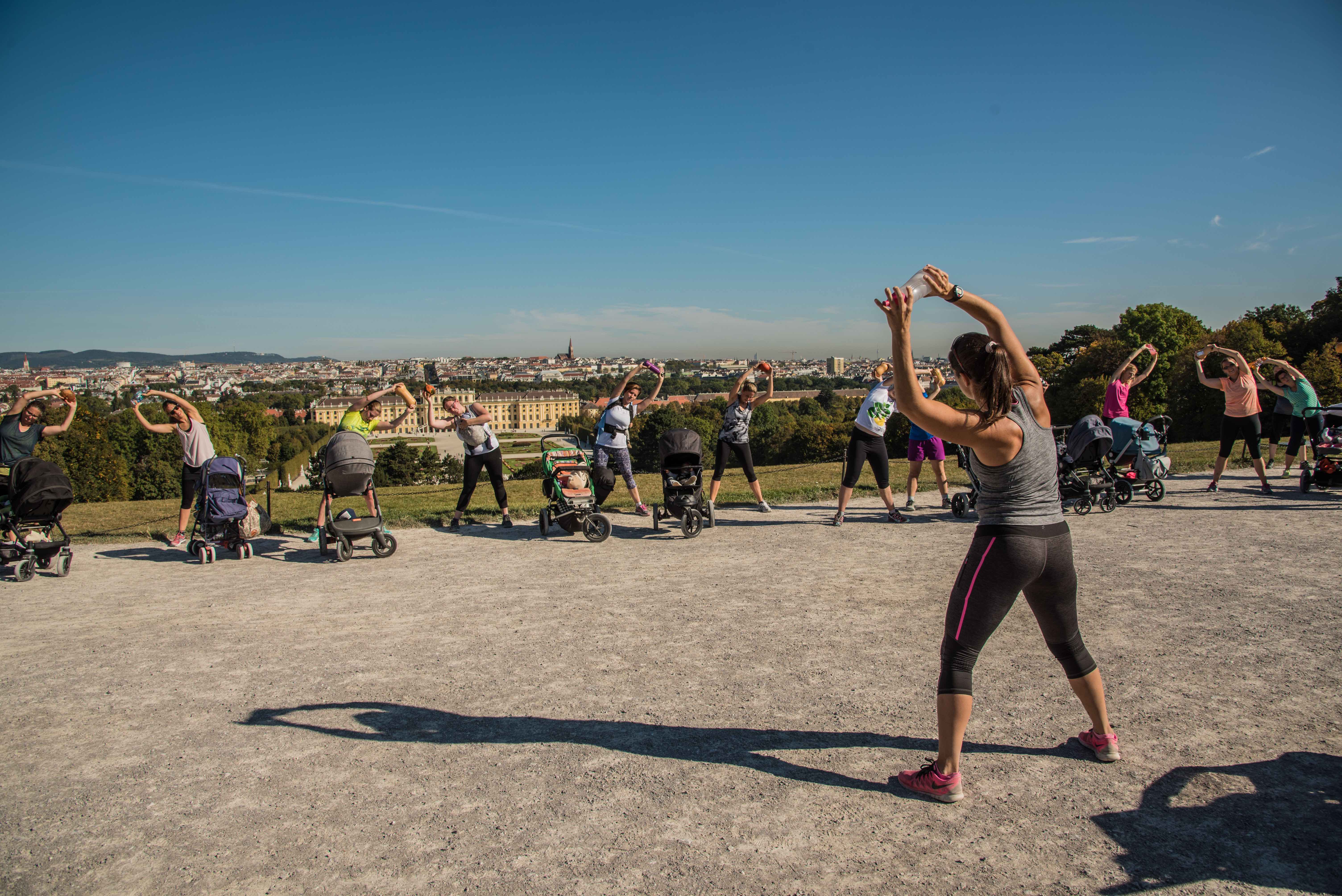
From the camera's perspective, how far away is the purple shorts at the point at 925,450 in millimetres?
9852

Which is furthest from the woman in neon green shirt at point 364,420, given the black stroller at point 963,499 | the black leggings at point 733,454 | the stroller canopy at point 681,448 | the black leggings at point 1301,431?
the black leggings at point 1301,431

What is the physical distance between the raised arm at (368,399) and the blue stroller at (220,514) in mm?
1366

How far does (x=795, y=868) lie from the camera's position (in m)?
2.79

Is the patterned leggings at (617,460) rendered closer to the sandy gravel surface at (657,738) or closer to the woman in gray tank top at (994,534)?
the sandy gravel surface at (657,738)

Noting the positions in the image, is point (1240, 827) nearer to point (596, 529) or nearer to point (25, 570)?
point (596, 529)

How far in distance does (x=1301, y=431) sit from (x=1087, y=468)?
412cm

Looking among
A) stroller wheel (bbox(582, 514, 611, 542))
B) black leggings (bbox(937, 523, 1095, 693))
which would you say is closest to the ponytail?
black leggings (bbox(937, 523, 1095, 693))

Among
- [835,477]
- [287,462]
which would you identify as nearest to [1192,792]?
[835,477]

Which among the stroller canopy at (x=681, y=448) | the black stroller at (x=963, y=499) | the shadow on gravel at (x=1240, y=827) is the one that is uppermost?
the stroller canopy at (x=681, y=448)

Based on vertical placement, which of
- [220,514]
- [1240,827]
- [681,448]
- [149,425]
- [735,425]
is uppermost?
[149,425]

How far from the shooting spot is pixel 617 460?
992 cm

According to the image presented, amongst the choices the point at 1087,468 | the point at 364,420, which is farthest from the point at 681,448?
the point at 1087,468

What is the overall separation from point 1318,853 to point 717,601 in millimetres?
4039

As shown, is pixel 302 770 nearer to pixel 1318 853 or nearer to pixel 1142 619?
pixel 1318 853
